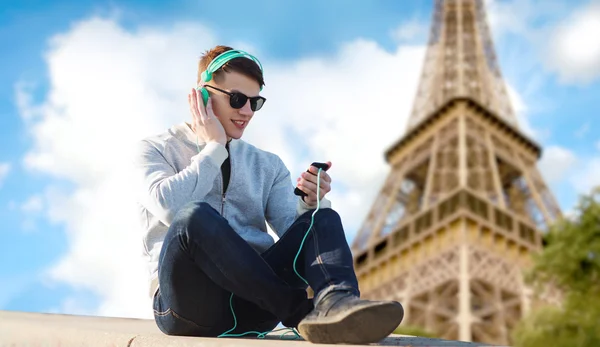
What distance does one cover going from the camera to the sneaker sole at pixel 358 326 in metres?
2.00

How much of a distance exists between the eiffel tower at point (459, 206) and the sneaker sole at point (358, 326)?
14584 millimetres

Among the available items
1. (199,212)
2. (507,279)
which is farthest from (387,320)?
(507,279)

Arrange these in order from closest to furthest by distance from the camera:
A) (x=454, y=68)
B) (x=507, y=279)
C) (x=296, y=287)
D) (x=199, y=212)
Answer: (x=199, y=212)
(x=296, y=287)
(x=507, y=279)
(x=454, y=68)

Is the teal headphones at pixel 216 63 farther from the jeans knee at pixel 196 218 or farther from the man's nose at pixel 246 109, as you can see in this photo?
the jeans knee at pixel 196 218

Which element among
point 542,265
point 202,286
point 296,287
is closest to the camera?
point 202,286

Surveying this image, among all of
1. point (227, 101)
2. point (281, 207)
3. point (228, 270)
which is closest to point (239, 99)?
point (227, 101)

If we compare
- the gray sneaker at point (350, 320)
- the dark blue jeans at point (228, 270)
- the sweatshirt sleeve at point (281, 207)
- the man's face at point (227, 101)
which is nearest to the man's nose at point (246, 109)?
the man's face at point (227, 101)

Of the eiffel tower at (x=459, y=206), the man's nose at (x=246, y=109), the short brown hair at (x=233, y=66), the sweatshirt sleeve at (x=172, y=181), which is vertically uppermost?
the eiffel tower at (x=459, y=206)

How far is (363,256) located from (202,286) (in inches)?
723

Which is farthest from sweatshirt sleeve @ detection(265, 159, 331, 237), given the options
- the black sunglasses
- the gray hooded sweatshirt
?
the black sunglasses

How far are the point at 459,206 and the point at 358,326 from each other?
57.1 feet

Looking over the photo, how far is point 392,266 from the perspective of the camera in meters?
19.5

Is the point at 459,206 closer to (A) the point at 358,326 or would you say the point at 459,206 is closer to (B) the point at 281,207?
(B) the point at 281,207

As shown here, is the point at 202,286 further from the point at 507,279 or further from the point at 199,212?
the point at 507,279
